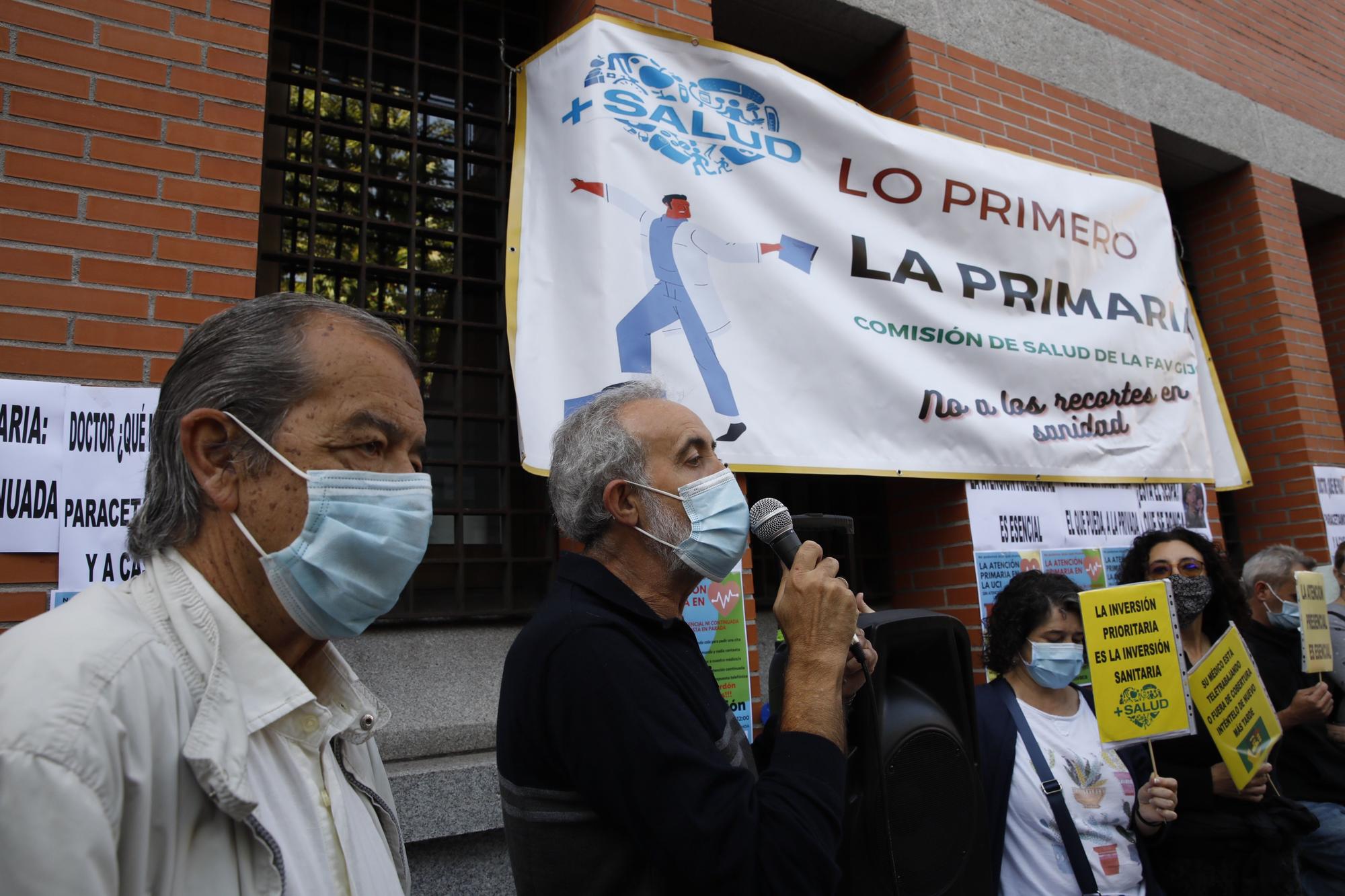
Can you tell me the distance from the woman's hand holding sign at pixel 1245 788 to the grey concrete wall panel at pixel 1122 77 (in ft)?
12.0

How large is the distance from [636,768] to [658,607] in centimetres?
51

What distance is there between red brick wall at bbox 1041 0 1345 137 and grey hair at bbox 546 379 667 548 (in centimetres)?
454

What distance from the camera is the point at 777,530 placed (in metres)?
1.90

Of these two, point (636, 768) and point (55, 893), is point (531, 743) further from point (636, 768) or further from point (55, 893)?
point (55, 893)

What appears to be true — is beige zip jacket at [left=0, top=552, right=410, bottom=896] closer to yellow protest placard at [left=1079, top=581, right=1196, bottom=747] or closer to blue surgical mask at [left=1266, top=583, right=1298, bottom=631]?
yellow protest placard at [left=1079, top=581, right=1196, bottom=747]

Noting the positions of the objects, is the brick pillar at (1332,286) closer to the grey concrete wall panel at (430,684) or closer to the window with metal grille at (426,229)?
the window with metal grille at (426,229)

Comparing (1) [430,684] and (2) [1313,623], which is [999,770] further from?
(1) [430,684]

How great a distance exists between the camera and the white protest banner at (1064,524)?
4.03 meters

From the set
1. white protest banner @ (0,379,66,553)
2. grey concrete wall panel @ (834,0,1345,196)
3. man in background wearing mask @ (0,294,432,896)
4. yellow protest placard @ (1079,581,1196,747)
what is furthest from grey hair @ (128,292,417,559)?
grey concrete wall panel @ (834,0,1345,196)

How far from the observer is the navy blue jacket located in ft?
8.25

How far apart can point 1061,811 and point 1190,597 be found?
1.17m

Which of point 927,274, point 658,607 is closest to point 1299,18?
point 927,274

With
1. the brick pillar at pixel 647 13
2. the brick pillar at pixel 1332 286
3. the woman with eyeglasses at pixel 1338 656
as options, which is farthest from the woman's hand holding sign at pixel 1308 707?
the brick pillar at pixel 1332 286

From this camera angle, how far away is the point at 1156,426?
4652 millimetres
